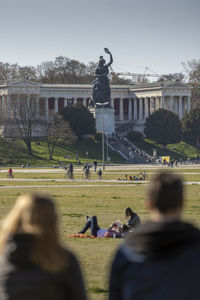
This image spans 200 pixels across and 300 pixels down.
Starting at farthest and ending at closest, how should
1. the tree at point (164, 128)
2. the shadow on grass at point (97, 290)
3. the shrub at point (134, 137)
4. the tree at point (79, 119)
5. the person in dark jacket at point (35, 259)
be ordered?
the shrub at point (134, 137)
the tree at point (164, 128)
the tree at point (79, 119)
the shadow on grass at point (97, 290)
the person in dark jacket at point (35, 259)

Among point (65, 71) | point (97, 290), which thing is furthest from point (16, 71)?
point (97, 290)

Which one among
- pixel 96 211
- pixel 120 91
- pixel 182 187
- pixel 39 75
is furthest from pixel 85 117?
pixel 182 187

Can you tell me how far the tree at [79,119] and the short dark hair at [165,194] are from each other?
4964 inches

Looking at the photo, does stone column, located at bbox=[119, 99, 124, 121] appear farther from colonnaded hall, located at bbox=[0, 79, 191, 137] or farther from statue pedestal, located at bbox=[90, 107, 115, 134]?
statue pedestal, located at bbox=[90, 107, 115, 134]

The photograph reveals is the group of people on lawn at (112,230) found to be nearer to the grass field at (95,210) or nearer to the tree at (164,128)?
the grass field at (95,210)

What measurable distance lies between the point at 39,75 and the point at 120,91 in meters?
20.9

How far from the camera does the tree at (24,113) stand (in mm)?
122281

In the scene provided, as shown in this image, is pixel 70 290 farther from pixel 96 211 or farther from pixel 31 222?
pixel 96 211

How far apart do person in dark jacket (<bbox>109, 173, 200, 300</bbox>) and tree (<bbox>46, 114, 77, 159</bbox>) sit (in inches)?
4404

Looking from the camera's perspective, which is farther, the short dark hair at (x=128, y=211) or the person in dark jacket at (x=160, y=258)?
the short dark hair at (x=128, y=211)

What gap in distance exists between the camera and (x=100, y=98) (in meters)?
146

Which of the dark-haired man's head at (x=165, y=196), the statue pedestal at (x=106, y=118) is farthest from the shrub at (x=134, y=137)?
the dark-haired man's head at (x=165, y=196)

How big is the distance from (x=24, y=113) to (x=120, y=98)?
152 feet

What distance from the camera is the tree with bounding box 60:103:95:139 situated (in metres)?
133
